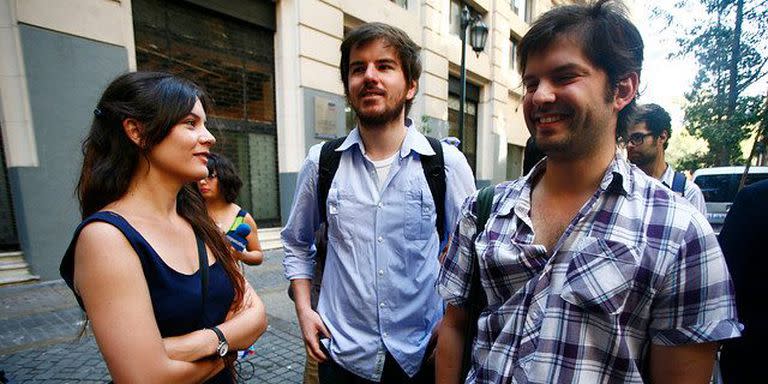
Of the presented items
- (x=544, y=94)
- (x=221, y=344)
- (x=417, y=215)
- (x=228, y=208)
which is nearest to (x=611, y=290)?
(x=544, y=94)

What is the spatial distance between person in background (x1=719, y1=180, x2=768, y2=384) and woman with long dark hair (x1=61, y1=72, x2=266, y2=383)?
6.57 ft

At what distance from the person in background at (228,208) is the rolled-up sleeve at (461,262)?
2443mm

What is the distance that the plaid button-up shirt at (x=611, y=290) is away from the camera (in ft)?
3.45

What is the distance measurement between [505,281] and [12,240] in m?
7.01

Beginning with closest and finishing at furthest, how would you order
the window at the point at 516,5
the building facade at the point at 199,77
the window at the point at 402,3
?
1. the building facade at the point at 199,77
2. the window at the point at 402,3
3. the window at the point at 516,5

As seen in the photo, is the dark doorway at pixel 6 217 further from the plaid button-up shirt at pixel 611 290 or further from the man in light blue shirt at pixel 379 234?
the plaid button-up shirt at pixel 611 290

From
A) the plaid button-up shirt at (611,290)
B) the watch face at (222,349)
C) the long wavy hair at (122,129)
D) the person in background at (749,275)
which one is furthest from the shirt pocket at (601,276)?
the long wavy hair at (122,129)

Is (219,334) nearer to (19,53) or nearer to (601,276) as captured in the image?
(601,276)

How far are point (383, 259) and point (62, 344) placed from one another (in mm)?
3906

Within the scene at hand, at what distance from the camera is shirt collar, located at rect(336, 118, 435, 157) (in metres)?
1.93

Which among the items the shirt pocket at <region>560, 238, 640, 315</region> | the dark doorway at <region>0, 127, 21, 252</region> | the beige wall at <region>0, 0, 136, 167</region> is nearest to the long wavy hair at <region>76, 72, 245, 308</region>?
the shirt pocket at <region>560, 238, 640, 315</region>

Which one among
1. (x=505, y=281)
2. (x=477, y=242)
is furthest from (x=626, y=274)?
(x=477, y=242)

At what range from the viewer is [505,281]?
1.30 m

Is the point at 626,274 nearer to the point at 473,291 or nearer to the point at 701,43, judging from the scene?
the point at 473,291
